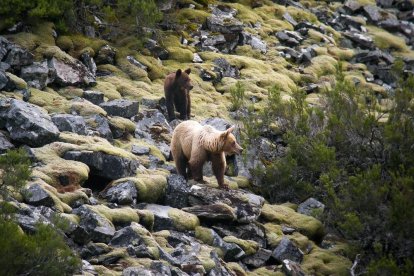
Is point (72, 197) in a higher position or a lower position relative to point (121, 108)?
higher

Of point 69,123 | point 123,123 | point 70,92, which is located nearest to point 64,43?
point 70,92

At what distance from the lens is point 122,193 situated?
15.7 metres

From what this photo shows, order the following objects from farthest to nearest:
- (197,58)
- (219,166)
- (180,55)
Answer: (197,58) < (180,55) < (219,166)

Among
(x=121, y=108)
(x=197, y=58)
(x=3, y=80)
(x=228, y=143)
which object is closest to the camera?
(x=228, y=143)

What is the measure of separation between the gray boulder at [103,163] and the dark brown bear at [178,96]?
19.8 ft

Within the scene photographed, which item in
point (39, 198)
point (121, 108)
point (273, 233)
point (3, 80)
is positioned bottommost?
point (273, 233)

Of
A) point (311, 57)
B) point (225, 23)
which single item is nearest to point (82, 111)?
point (225, 23)

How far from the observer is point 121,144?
63.0 ft

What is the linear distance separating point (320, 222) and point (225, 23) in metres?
15.4

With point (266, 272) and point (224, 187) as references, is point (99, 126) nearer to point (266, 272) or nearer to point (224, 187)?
point (224, 187)

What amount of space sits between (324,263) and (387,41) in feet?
82.2

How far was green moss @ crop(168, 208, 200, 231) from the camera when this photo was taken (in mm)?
15523

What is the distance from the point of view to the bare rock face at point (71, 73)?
22078 mm

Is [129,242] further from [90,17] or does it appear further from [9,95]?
[90,17]
